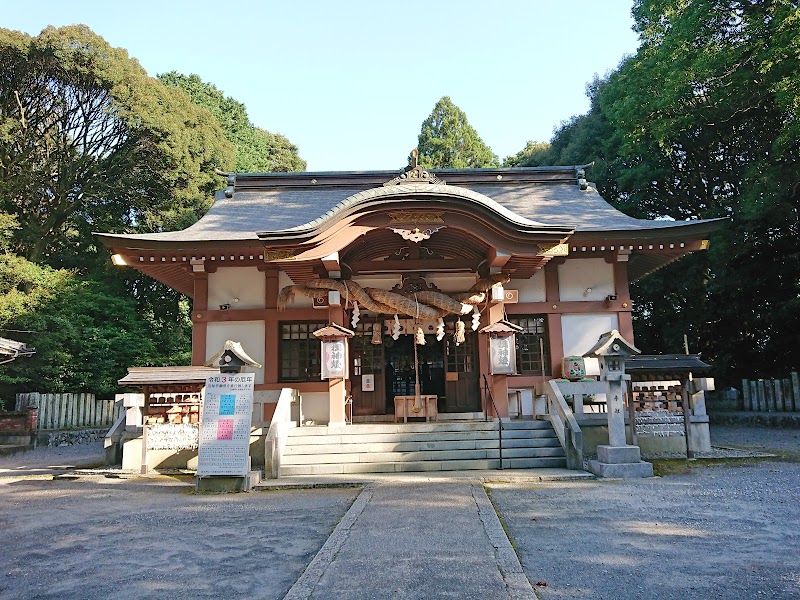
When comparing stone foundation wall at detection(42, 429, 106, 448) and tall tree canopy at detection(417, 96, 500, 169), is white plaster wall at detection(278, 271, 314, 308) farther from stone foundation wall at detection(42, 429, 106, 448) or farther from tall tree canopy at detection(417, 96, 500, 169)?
tall tree canopy at detection(417, 96, 500, 169)

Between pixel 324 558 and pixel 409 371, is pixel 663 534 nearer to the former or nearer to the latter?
pixel 324 558

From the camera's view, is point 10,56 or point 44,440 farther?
point 10,56

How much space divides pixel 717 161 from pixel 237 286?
17.8m

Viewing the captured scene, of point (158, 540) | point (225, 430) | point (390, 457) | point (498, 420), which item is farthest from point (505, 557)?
point (498, 420)

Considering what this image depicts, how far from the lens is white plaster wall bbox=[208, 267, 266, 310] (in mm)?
12117

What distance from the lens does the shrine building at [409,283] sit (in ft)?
33.5

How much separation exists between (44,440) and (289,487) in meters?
11.3

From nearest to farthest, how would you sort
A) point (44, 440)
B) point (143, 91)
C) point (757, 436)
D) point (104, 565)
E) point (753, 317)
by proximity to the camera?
1. point (104, 565)
2. point (757, 436)
3. point (44, 440)
4. point (753, 317)
5. point (143, 91)

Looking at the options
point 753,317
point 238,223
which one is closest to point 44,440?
point 238,223

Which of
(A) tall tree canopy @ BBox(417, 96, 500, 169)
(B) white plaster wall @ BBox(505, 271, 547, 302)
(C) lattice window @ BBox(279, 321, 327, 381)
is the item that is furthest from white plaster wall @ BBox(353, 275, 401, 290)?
(A) tall tree canopy @ BBox(417, 96, 500, 169)

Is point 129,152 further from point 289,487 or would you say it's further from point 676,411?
point 676,411

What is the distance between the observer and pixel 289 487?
790 cm

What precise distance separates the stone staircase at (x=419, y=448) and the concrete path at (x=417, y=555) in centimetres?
245

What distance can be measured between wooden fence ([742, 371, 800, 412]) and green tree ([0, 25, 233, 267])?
20331mm
